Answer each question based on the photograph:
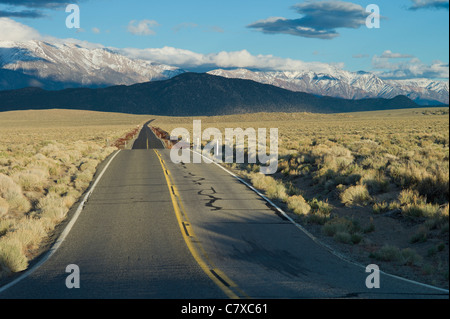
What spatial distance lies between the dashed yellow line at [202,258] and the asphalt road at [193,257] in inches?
0.7

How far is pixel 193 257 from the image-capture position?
8.87 meters

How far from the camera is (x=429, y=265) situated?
7.99 metres

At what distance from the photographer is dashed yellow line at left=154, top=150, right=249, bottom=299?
6891 millimetres

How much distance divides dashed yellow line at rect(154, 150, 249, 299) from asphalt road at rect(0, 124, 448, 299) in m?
0.02

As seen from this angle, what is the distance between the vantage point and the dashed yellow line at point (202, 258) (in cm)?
689

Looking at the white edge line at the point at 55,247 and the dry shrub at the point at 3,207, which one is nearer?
the white edge line at the point at 55,247

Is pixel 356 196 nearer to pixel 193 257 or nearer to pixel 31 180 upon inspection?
pixel 193 257

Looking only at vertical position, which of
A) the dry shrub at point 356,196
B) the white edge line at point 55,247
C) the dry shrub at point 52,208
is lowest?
the white edge line at point 55,247

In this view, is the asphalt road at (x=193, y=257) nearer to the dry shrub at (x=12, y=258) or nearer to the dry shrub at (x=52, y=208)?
the dry shrub at (x=12, y=258)

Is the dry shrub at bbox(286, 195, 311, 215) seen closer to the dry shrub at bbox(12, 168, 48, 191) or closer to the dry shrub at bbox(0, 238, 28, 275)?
the dry shrub at bbox(0, 238, 28, 275)

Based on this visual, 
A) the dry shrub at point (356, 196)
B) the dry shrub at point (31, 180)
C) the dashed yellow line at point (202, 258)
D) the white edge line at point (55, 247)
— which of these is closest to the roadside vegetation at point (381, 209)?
the dry shrub at point (356, 196)

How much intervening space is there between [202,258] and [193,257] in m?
0.20

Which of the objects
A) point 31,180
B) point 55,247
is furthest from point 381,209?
point 31,180
